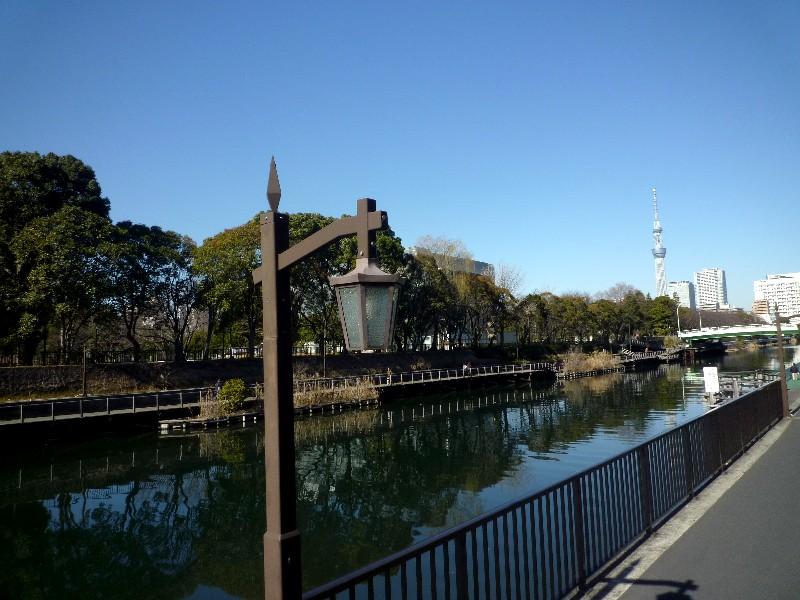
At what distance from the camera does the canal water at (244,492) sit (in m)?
9.71

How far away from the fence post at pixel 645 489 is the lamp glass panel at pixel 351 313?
11.6 ft

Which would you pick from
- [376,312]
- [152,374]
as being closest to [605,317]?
[152,374]

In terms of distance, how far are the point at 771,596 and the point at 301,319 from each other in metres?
35.0

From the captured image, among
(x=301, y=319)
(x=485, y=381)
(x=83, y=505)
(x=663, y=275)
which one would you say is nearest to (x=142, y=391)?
(x=301, y=319)

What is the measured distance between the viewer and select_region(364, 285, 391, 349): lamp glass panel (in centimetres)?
324

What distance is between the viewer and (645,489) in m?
5.62

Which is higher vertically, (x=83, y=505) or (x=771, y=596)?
(x=771, y=596)

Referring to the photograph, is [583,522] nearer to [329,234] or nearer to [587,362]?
[329,234]

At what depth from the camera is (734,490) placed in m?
6.91

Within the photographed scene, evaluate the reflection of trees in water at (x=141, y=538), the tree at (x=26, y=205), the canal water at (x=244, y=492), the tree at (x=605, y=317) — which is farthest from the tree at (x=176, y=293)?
the tree at (x=605, y=317)

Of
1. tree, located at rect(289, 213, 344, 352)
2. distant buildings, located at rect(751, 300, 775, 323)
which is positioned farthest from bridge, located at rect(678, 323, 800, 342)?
tree, located at rect(289, 213, 344, 352)

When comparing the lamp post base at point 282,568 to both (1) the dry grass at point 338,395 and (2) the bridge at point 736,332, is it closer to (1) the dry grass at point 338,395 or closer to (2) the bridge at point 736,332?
(1) the dry grass at point 338,395

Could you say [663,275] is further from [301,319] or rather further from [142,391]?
[142,391]

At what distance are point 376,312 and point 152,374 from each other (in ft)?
95.5
